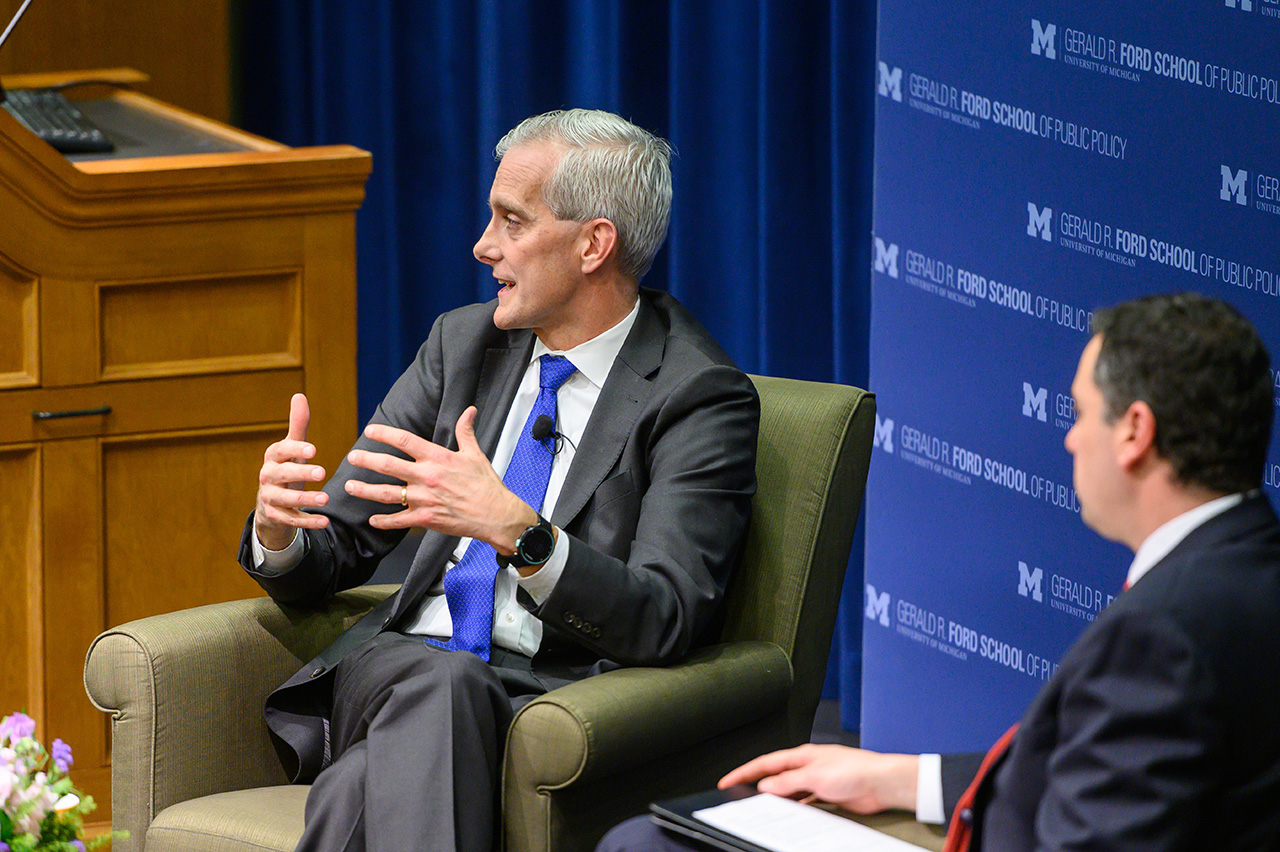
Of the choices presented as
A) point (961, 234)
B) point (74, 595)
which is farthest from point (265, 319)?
point (961, 234)

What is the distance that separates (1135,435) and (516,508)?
914mm

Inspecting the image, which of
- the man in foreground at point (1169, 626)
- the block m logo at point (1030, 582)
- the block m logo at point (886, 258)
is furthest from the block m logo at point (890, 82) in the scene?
the man in foreground at point (1169, 626)

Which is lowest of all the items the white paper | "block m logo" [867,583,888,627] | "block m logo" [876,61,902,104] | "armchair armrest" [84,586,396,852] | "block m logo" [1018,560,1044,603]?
"block m logo" [867,583,888,627]

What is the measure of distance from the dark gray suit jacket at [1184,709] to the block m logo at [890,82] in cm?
206

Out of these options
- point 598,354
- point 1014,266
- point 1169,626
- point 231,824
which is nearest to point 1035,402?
point 1014,266

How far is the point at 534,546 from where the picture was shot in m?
2.03

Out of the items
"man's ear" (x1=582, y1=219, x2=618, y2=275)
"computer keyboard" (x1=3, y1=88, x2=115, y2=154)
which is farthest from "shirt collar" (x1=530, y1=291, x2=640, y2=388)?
"computer keyboard" (x1=3, y1=88, x2=115, y2=154)

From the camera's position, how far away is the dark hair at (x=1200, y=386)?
4.32 ft

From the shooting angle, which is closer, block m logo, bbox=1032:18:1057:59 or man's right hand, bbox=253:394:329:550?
man's right hand, bbox=253:394:329:550

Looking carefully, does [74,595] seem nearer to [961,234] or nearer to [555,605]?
[555,605]

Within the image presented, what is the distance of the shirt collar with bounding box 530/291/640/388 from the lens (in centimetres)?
236

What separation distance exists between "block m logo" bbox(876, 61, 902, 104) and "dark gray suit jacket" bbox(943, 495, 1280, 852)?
206cm

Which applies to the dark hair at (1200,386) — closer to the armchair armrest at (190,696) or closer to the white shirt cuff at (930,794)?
the white shirt cuff at (930,794)

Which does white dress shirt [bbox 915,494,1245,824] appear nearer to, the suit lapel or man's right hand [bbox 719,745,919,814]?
man's right hand [bbox 719,745,919,814]
